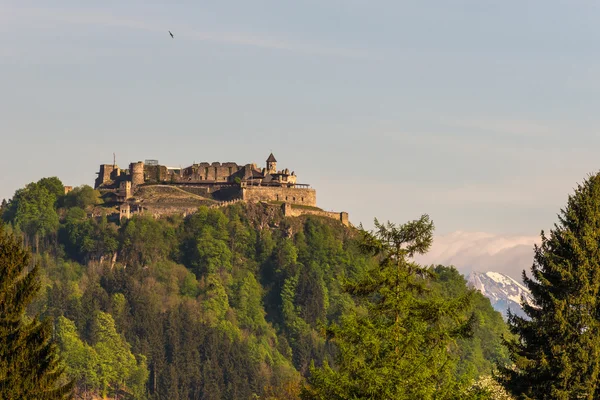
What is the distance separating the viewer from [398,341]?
50.7 metres

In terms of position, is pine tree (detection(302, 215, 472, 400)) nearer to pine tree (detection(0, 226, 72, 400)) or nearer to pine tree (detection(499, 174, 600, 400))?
pine tree (detection(499, 174, 600, 400))

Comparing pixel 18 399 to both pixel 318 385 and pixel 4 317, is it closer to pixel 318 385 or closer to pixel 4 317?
pixel 4 317

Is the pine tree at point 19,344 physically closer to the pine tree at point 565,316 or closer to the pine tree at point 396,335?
the pine tree at point 396,335

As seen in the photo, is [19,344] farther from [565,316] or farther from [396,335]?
[565,316]

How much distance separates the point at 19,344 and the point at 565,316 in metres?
19.4

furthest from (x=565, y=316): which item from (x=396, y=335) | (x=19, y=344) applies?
(x=19, y=344)

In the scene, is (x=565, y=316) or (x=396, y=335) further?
(x=565, y=316)

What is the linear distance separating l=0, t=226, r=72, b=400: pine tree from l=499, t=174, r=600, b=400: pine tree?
16.7m

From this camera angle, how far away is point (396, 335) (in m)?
51.1

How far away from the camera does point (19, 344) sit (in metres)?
54.7

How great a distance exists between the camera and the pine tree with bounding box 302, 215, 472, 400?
4956 centimetres

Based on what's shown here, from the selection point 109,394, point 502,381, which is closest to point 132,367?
point 109,394

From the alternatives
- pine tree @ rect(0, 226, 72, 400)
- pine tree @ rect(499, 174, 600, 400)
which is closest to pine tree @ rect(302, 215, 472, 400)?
pine tree @ rect(499, 174, 600, 400)

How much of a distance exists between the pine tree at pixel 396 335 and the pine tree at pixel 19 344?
9.69 meters
